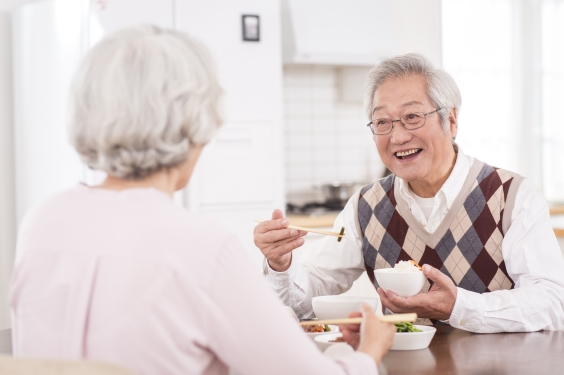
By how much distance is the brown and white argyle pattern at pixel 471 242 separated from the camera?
2094 mm

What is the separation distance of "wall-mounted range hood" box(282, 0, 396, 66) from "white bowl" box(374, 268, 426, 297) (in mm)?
2863

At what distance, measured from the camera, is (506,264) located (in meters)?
2.06

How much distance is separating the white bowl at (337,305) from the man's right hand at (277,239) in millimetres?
237

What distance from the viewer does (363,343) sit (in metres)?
1.26

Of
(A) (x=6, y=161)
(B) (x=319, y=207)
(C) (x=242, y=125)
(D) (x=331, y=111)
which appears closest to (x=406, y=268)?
(C) (x=242, y=125)

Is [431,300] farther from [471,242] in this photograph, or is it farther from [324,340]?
[471,242]

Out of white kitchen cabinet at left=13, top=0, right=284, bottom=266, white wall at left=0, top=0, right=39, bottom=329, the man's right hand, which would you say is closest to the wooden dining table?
the man's right hand

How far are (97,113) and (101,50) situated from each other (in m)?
0.10

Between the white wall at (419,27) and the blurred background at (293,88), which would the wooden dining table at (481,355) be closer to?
the blurred background at (293,88)

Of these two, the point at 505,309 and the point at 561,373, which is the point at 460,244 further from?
the point at 561,373

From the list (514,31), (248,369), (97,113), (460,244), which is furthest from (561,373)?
(514,31)

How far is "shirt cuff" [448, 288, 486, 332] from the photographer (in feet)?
5.74

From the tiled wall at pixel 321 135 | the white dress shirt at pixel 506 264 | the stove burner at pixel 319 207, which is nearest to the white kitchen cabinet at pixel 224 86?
the stove burner at pixel 319 207

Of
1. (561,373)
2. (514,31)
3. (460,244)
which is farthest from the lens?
(514,31)
